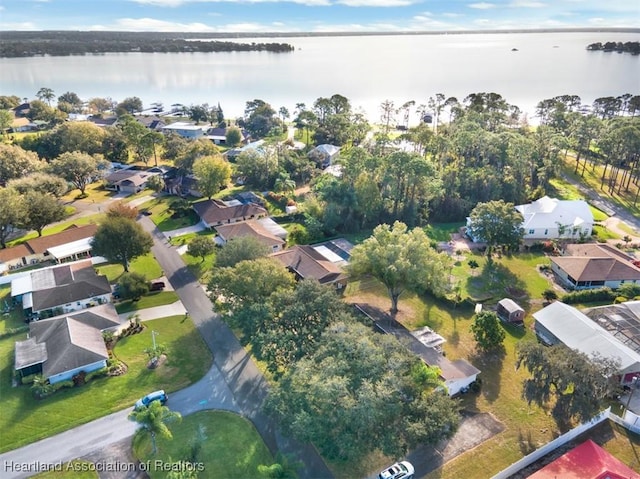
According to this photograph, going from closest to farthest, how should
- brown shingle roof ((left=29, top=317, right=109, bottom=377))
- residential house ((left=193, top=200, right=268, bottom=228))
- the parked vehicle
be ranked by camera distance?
1. the parked vehicle
2. brown shingle roof ((left=29, top=317, right=109, bottom=377))
3. residential house ((left=193, top=200, right=268, bottom=228))

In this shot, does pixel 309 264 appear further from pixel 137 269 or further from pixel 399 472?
pixel 399 472

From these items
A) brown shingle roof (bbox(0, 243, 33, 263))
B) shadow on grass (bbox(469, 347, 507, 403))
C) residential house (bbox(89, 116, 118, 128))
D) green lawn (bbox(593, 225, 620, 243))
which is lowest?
shadow on grass (bbox(469, 347, 507, 403))

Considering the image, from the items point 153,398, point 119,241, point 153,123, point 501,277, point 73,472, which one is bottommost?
A: point 501,277

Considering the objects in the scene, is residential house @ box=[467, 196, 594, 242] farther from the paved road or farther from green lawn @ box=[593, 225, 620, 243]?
the paved road

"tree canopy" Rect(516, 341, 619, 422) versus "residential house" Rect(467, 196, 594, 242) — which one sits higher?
"tree canopy" Rect(516, 341, 619, 422)

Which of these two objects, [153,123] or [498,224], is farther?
[153,123]

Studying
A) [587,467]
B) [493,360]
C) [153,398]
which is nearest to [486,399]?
[493,360]

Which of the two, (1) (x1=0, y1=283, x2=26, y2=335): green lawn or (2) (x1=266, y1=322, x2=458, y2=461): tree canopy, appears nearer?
(2) (x1=266, y1=322, x2=458, y2=461): tree canopy

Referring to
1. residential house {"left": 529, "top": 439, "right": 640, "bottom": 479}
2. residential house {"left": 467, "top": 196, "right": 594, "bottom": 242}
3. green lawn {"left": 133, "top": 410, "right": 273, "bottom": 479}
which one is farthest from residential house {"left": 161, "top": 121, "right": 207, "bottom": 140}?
residential house {"left": 529, "top": 439, "right": 640, "bottom": 479}

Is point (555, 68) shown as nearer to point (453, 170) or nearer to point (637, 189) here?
point (637, 189)
